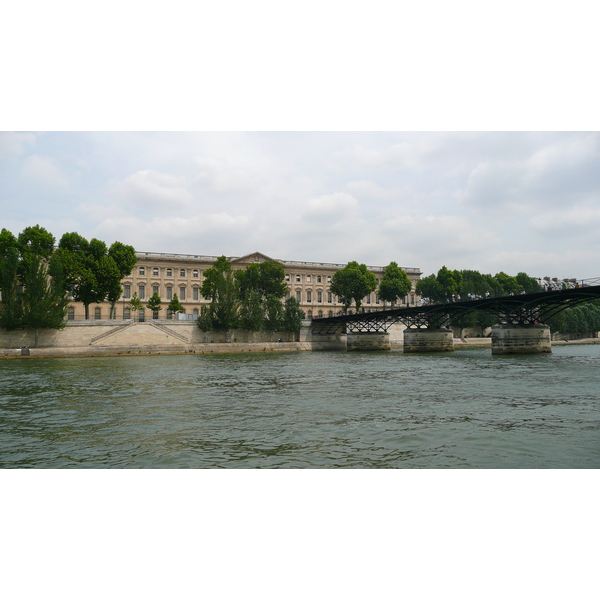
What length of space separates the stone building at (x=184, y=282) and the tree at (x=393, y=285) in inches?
491

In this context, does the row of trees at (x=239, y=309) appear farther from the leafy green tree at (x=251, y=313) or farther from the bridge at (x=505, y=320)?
the bridge at (x=505, y=320)

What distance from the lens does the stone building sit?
320 feet

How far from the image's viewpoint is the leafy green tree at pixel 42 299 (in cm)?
5803

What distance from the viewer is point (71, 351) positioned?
58.6 m

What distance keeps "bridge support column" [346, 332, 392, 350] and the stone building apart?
13940 millimetres

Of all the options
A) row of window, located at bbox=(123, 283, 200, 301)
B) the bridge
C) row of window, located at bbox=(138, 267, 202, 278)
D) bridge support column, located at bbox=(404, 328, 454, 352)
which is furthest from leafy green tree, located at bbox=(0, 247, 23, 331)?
bridge support column, located at bbox=(404, 328, 454, 352)

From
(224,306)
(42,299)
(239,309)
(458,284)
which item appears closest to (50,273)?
(42,299)

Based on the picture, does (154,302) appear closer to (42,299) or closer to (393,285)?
(42,299)

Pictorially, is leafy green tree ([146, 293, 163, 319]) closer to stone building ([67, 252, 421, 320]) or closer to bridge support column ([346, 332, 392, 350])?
stone building ([67, 252, 421, 320])

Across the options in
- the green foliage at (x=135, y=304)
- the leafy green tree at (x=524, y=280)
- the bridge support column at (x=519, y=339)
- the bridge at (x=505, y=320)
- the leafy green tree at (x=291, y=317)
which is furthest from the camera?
the leafy green tree at (x=524, y=280)

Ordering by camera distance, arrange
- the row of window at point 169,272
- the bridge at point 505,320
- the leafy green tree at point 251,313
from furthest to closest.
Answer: the row of window at point 169,272, the leafy green tree at point 251,313, the bridge at point 505,320

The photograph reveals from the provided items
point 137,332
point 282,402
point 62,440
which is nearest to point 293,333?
point 137,332

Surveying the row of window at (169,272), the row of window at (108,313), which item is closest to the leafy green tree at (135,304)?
the row of window at (108,313)

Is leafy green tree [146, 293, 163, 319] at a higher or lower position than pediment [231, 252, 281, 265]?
lower
